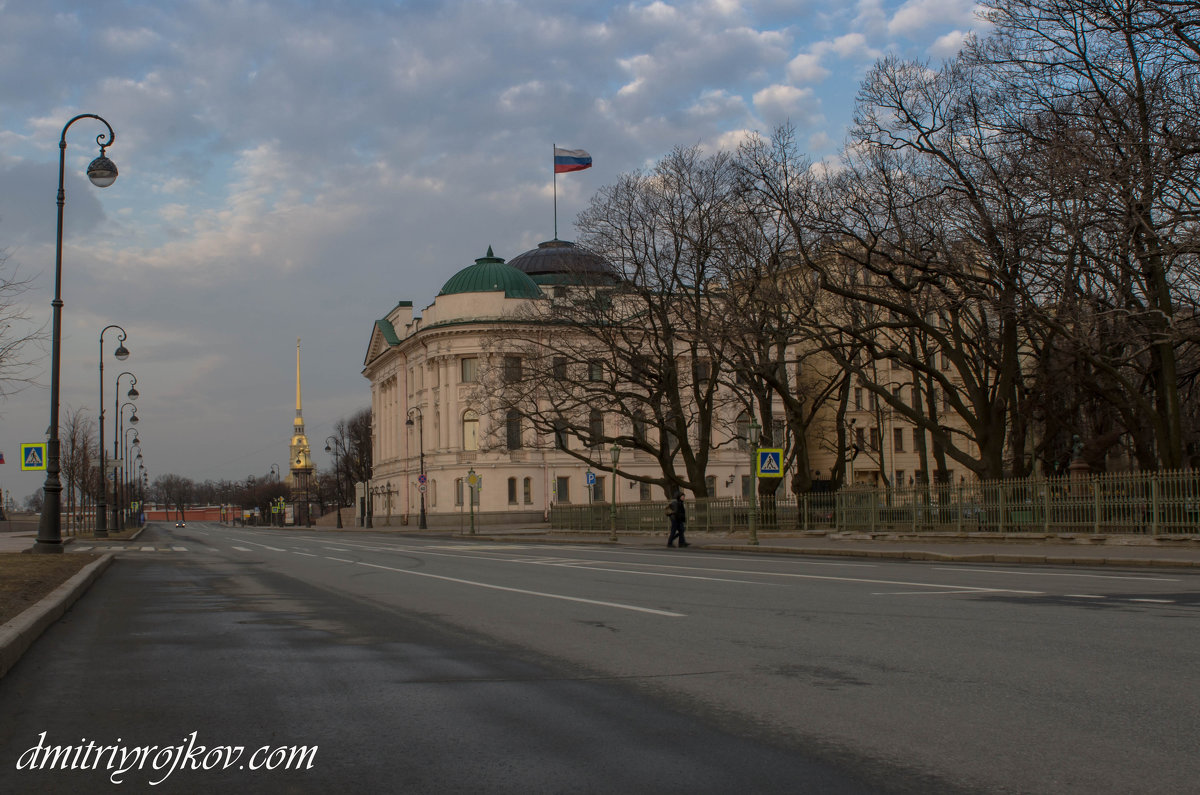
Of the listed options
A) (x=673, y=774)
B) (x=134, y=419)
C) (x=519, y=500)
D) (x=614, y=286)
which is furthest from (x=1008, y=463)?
(x=134, y=419)

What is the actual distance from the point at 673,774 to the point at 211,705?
11.2ft

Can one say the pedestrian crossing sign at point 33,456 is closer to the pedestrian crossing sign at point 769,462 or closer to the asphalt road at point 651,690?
the asphalt road at point 651,690

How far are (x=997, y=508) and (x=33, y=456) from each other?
24.5 meters

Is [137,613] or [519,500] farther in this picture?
[519,500]

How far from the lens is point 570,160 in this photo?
224ft

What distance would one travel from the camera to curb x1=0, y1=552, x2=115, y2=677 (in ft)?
28.1

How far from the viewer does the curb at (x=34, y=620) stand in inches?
338

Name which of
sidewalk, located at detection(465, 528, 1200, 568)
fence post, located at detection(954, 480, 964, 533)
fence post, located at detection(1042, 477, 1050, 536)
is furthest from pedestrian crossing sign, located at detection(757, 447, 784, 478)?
fence post, located at detection(1042, 477, 1050, 536)

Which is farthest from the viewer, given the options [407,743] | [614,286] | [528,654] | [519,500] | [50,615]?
[519,500]

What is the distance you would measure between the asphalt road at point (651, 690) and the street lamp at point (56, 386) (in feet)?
38.3

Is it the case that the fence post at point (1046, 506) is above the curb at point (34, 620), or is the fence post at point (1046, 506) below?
above

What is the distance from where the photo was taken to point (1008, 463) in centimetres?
5116

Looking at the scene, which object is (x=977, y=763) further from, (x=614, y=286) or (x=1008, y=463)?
(x=1008, y=463)

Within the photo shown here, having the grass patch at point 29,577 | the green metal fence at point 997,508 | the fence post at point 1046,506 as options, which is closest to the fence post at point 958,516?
the green metal fence at point 997,508
